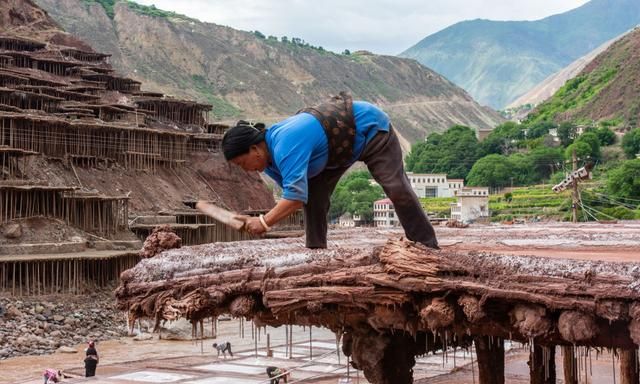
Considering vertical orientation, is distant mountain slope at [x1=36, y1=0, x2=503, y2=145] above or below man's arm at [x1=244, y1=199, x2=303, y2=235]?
above

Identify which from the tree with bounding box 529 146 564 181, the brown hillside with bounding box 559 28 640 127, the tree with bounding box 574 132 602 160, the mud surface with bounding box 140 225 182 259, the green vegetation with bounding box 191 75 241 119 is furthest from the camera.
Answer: the green vegetation with bounding box 191 75 241 119

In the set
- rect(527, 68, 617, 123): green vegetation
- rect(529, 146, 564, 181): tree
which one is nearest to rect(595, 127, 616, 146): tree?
rect(529, 146, 564, 181): tree

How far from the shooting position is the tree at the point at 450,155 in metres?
107

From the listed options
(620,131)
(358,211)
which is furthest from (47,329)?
(620,131)

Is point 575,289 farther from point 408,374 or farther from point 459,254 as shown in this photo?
point 408,374

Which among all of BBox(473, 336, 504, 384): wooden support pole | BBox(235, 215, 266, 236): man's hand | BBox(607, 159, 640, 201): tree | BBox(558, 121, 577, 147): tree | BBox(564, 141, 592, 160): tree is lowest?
BBox(473, 336, 504, 384): wooden support pole

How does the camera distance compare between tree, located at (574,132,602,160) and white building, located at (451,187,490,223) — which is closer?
white building, located at (451,187,490,223)

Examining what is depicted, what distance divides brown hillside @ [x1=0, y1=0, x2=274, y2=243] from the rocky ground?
3738 millimetres

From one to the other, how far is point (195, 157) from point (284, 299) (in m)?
52.4

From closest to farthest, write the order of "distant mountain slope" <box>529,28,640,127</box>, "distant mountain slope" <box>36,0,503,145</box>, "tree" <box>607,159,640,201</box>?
"tree" <box>607,159,640,201</box> → "distant mountain slope" <box>529,28,640,127</box> → "distant mountain slope" <box>36,0,503,145</box>

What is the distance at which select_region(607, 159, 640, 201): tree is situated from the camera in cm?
6244

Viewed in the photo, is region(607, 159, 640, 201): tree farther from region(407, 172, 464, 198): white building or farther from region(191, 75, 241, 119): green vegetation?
region(191, 75, 241, 119): green vegetation

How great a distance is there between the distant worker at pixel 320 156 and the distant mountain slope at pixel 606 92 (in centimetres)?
9836

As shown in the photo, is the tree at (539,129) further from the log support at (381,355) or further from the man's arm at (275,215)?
the man's arm at (275,215)
